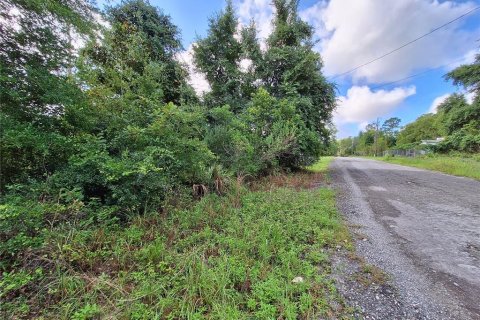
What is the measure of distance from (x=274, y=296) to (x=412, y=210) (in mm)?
4484

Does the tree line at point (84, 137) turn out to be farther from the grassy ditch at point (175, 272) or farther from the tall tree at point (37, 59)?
the grassy ditch at point (175, 272)

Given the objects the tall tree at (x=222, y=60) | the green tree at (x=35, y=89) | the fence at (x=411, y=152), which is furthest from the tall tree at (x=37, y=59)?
the fence at (x=411, y=152)

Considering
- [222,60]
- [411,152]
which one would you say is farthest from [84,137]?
[411,152]

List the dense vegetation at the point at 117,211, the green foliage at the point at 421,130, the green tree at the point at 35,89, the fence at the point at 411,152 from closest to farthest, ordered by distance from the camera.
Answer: the dense vegetation at the point at 117,211 → the green tree at the point at 35,89 → the fence at the point at 411,152 → the green foliage at the point at 421,130

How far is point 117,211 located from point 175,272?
A: 1.67 meters

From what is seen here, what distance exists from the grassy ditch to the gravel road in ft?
1.52

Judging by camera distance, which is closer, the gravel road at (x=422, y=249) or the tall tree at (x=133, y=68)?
the gravel road at (x=422, y=249)

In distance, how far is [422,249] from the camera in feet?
9.47

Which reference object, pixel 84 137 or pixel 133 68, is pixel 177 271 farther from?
pixel 133 68

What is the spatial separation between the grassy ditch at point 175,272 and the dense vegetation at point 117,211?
1 centimetres

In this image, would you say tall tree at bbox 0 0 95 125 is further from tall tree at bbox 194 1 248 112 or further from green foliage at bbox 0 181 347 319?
tall tree at bbox 194 1 248 112

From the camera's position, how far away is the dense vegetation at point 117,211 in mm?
1865

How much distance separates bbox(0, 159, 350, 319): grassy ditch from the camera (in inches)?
68.6

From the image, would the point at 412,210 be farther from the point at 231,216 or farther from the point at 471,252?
the point at 231,216
